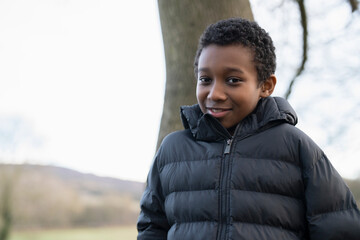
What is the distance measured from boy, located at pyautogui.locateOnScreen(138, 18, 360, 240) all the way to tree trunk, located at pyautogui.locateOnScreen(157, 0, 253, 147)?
129 centimetres

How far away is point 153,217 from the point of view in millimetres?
2129

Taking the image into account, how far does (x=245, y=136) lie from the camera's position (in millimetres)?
1959

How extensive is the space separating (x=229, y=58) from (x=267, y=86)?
0.87 ft

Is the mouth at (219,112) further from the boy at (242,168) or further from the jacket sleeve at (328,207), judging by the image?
the jacket sleeve at (328,207)

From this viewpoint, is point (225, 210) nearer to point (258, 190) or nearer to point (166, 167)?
point (258, 190)

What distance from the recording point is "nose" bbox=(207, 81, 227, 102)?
194 cm

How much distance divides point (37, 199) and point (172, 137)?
6988 mm

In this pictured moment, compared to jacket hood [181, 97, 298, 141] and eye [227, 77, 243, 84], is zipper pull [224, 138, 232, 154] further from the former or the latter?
eye [227, 77, 243, 84]

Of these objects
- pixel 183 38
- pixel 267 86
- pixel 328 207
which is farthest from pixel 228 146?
pixel 183 38

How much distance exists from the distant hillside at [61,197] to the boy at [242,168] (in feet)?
16.4

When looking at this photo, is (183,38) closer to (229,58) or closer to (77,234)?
(229,58)

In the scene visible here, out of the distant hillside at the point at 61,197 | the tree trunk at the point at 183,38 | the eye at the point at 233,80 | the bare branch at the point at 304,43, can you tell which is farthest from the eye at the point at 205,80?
the distant hillside at the point at 61,197

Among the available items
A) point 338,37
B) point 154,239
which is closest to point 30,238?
point 338,37

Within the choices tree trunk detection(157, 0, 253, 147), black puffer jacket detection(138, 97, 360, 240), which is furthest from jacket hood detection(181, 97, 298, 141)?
tree trunk detection(157, 0, 253, 147)
